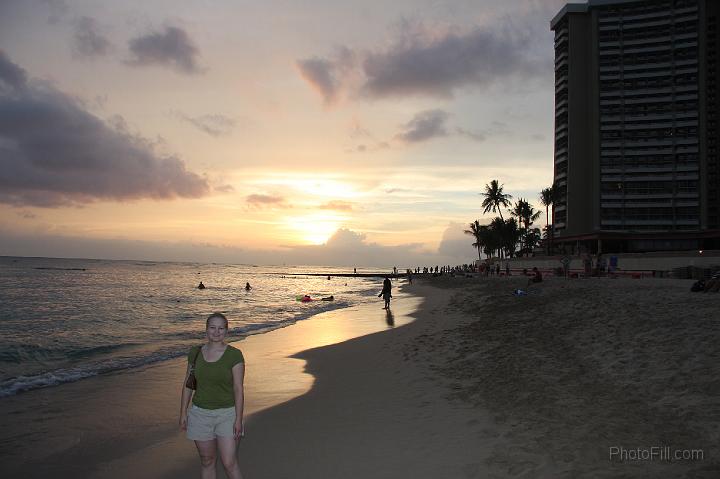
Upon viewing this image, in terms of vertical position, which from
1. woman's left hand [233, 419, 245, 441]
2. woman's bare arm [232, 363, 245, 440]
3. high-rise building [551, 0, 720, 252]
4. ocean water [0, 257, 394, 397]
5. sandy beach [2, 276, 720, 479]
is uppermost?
high-rise building [551, 0, 720, 252]

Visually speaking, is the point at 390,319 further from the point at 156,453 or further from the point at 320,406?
the point at 156,453

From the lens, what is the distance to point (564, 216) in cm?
10362

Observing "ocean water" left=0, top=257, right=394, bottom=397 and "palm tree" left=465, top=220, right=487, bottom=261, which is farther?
"palm tree" left=465, top=220, right=487, bottom=261

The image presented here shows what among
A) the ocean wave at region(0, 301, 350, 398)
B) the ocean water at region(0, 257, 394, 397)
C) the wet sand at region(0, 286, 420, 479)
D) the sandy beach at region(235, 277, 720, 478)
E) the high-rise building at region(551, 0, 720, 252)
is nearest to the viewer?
the sandy beach at region(235, 277, 720, 478)

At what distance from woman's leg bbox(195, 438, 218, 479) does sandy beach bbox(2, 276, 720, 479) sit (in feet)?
4.35

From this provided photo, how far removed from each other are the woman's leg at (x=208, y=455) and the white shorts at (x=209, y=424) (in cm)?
6

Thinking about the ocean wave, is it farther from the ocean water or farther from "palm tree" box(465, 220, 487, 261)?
"palm tree" box(465, 220, 487, 261)

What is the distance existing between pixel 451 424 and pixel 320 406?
2.66 m

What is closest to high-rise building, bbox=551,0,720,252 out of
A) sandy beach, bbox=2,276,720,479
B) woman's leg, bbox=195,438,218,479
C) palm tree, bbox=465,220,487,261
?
palm tree, bbox=465,220,487,261

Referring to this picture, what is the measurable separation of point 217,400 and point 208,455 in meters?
0.55

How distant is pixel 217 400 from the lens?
4.42 metres

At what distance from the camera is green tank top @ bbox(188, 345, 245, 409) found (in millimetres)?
4402

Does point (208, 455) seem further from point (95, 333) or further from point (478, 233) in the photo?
point (478, 233)

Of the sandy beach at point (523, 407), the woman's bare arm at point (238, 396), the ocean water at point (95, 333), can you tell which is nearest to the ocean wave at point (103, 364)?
the ocean water at point (95, 333)
